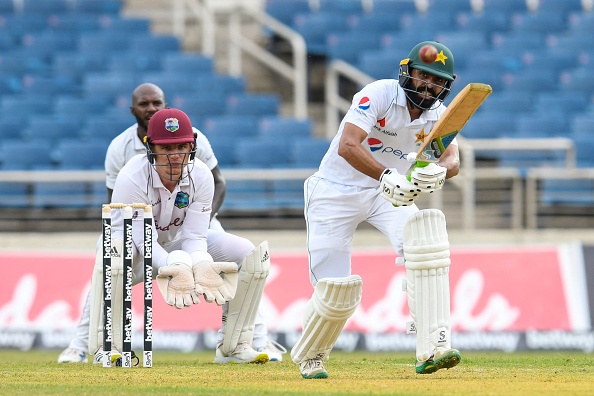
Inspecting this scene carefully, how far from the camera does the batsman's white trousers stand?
6.51m

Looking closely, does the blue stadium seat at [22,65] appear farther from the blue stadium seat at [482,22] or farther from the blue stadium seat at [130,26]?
the blue stadium seat at [482,22]

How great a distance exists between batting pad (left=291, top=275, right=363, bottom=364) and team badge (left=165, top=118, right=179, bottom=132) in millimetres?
1261

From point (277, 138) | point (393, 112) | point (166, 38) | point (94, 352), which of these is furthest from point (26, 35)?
point (393, 112)

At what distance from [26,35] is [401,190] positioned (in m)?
11.9

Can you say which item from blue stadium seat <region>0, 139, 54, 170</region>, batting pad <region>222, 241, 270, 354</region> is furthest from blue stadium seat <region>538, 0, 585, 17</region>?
batting pad <region>222, 241, 270, 354</region>

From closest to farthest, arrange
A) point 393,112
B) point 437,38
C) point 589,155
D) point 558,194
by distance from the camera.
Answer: point 393,112 < point 558,194 < point 589,155 < point 437,38

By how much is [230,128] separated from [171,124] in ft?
24.0

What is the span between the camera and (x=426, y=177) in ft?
19.4

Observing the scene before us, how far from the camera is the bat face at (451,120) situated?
19.2 ft

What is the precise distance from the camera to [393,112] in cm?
645

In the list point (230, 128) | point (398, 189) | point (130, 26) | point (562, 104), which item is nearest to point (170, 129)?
point (398, 189)

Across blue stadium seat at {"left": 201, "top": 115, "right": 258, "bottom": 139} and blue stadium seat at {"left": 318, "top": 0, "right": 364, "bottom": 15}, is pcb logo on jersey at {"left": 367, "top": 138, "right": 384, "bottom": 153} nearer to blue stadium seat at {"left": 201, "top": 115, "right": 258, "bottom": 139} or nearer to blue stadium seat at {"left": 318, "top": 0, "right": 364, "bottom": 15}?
blue stadium seat at {"left": 201, "top": 115, "right": 258, "bottom": 139}

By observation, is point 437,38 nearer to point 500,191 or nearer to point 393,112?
point 500,191

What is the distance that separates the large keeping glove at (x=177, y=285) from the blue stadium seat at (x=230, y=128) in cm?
723
